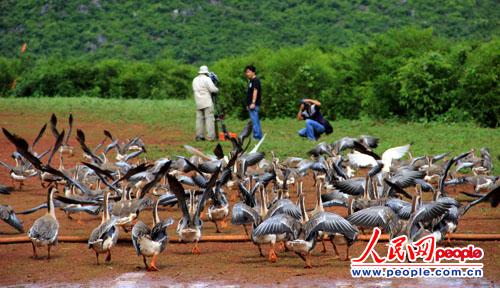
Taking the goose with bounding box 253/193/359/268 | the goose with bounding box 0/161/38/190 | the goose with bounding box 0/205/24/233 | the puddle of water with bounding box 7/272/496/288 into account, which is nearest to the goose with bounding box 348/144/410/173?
the goose with bounding box 0/161/38/190

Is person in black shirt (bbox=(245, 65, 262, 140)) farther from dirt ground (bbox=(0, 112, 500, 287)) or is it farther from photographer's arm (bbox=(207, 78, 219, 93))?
dirt ground (bbox=(0, 112, 500, 287))

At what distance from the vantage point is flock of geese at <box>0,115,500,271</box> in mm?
9297

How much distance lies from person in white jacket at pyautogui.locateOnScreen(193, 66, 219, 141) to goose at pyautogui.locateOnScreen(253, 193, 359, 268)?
11.7 m

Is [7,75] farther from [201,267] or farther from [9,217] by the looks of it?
[201,267]

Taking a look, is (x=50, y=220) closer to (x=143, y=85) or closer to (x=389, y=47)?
(x=389, y=47)

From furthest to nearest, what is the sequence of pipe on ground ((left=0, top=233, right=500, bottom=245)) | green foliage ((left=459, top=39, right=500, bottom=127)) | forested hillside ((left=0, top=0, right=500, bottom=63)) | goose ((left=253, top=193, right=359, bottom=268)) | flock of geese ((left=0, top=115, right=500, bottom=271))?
forested hillside ((left=0, top=0, right=500, bottom=63)) → green foliage ((left=459, top=39, right=500, bottom=127)) → pipe on ground ((left=0, top=233, right=500, bottom=245)) → flock of geese ((left=0, top=115, right=500, bottom=271)) → goose ((left=253, top=193, right=359, bottom=268))

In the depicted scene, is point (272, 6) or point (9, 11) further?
point (9, 11)

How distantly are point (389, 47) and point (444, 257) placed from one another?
17360mm

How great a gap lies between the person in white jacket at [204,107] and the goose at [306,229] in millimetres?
11676

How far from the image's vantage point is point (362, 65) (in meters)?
26.5

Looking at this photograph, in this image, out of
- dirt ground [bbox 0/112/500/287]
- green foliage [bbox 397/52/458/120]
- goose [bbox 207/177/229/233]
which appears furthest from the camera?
green foliage [bbox 397/52/458/120]

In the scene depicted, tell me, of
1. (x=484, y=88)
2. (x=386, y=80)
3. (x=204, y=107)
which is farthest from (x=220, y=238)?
(x=386, y=80)

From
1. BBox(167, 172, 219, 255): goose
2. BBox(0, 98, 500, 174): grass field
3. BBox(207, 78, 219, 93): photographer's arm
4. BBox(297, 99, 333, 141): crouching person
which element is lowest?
BBox(0, 98, 500, 174): grass field

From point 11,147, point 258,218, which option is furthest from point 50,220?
point 11,147
